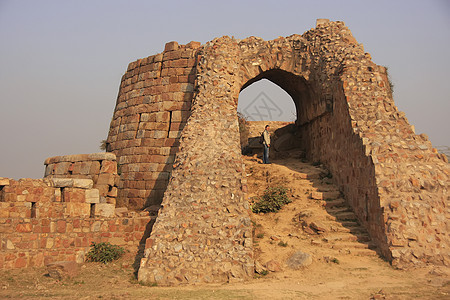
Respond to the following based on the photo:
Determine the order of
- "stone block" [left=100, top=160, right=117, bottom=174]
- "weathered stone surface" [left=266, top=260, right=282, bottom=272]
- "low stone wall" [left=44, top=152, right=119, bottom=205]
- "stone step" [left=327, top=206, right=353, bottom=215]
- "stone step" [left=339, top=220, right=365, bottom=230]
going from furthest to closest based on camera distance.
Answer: "stone block" [left=100, top=160, right=117, bottom=174] < "low stone wall" [left=44, top=152, right=119, bottom=205] < "stone step" [left=327, top=206, right=353, bottom=215] < "stone step" [left=339, top=220, right=365, bottom=230] < "weathered stone surface" [left=266, top=260, right=282, bottom=272]

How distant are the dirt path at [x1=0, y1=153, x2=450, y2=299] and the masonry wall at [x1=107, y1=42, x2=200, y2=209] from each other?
376 cm

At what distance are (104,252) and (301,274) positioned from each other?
15.2 ft

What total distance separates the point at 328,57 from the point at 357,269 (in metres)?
A: 7.37

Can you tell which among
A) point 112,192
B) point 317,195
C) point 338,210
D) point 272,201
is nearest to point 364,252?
point 338,210

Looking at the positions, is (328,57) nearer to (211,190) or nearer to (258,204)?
(258,204)

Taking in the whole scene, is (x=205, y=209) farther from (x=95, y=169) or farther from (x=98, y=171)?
(x=95, y=169)

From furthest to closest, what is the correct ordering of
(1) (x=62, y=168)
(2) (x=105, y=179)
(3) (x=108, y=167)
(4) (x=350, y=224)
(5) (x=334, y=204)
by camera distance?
(1) (x=62, y=168), (3) (x=108, y=167), (2) (x=105, y=179), (5) (x=334, y=204), (4) (x=350, y=224)

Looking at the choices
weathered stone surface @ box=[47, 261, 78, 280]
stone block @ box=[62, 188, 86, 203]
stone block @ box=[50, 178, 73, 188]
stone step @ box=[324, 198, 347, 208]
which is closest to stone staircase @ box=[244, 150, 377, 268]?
stone step @ box=[324, 198, 347, 208]

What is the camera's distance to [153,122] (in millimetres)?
13188

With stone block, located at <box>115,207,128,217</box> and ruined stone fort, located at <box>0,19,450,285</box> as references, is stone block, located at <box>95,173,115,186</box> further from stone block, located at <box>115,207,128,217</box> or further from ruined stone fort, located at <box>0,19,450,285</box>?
stone block, located at <box>115,207,128,217</box>

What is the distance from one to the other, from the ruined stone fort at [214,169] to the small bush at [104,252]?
0.76 feet

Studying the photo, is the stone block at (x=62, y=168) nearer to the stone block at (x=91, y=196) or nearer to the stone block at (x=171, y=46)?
the stone block at (x=91, y=196)

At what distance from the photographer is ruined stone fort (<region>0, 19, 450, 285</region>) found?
295 inches

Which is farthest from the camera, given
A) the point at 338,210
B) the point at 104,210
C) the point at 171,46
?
the point at 171,46
